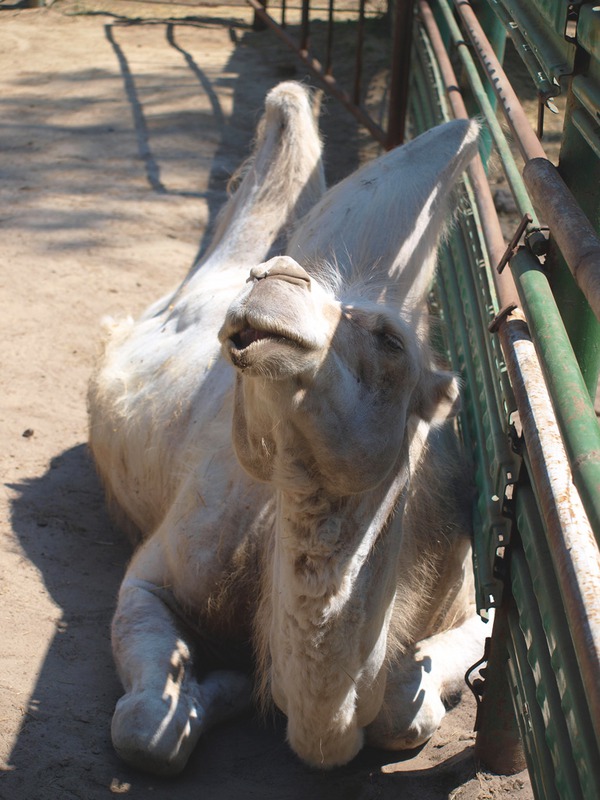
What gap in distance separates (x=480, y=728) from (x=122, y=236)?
4283 mm

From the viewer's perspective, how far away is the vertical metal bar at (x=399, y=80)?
611 cm

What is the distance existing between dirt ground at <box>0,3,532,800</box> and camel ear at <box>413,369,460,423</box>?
0.99 metres

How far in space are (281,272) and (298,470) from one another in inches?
17.5

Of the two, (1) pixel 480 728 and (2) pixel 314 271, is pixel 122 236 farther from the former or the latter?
(1) pixel 480 728

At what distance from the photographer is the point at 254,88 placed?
9406 mm

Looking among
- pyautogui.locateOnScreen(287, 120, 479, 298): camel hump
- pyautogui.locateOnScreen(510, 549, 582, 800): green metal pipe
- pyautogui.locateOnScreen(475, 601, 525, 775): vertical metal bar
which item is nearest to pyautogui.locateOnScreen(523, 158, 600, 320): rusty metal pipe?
pyautogui.locateOnScreen(510, 549, 582, 800): green metal pipe

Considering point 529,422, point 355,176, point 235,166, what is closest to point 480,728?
point 529,422

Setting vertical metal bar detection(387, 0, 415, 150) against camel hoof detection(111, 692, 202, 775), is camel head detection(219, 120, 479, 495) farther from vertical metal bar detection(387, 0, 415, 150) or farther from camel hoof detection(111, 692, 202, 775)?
vertical metal bar detection(387, 0, 415, 150)

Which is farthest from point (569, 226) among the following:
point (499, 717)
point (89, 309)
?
point (89, 309)

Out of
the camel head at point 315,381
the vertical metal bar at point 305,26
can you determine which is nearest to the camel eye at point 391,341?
the camel head at point 315,381

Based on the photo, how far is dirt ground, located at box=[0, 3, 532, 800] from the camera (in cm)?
275

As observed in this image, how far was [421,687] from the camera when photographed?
2869mm

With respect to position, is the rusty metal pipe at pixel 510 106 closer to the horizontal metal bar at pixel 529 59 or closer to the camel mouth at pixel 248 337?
the horizontal metal bar at pixel 529 59

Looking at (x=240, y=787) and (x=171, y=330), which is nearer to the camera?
(x=240, y=787)
